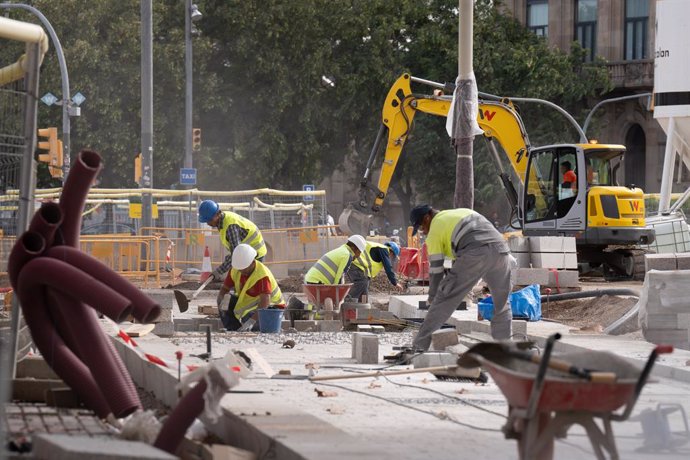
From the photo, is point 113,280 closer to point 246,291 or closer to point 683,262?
point 246,291

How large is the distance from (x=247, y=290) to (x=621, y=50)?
45784 mm

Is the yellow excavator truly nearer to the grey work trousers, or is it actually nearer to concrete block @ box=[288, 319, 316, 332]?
concrete block @ box=[288, 319, 316, 332]

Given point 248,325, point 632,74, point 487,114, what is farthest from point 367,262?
point 632,74

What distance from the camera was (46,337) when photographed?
8852 millimetres

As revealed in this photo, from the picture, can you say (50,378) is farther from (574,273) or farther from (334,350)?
(574,273)

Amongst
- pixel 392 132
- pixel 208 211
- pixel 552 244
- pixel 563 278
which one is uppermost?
pixel 392 132

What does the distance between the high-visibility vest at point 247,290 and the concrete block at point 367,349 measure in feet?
11.3

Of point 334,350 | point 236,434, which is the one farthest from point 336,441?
point 334,350

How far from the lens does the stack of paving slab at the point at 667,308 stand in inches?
603

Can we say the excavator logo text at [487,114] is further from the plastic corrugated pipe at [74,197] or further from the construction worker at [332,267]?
the plastic corrugated pipe at [74,197]

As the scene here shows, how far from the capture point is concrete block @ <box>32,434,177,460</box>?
632 cm

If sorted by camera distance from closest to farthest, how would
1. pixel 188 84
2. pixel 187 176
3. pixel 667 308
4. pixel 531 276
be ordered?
pixel 667 308 → pixel 531 276 → pixel 187 176 → pixel 188 84

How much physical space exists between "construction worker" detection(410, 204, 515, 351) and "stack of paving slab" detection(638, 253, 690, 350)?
82.2 inches

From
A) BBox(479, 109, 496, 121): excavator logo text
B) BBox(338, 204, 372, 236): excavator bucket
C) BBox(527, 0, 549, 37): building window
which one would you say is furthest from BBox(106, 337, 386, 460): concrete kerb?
BBox(527, 0, 549, 37): building window
